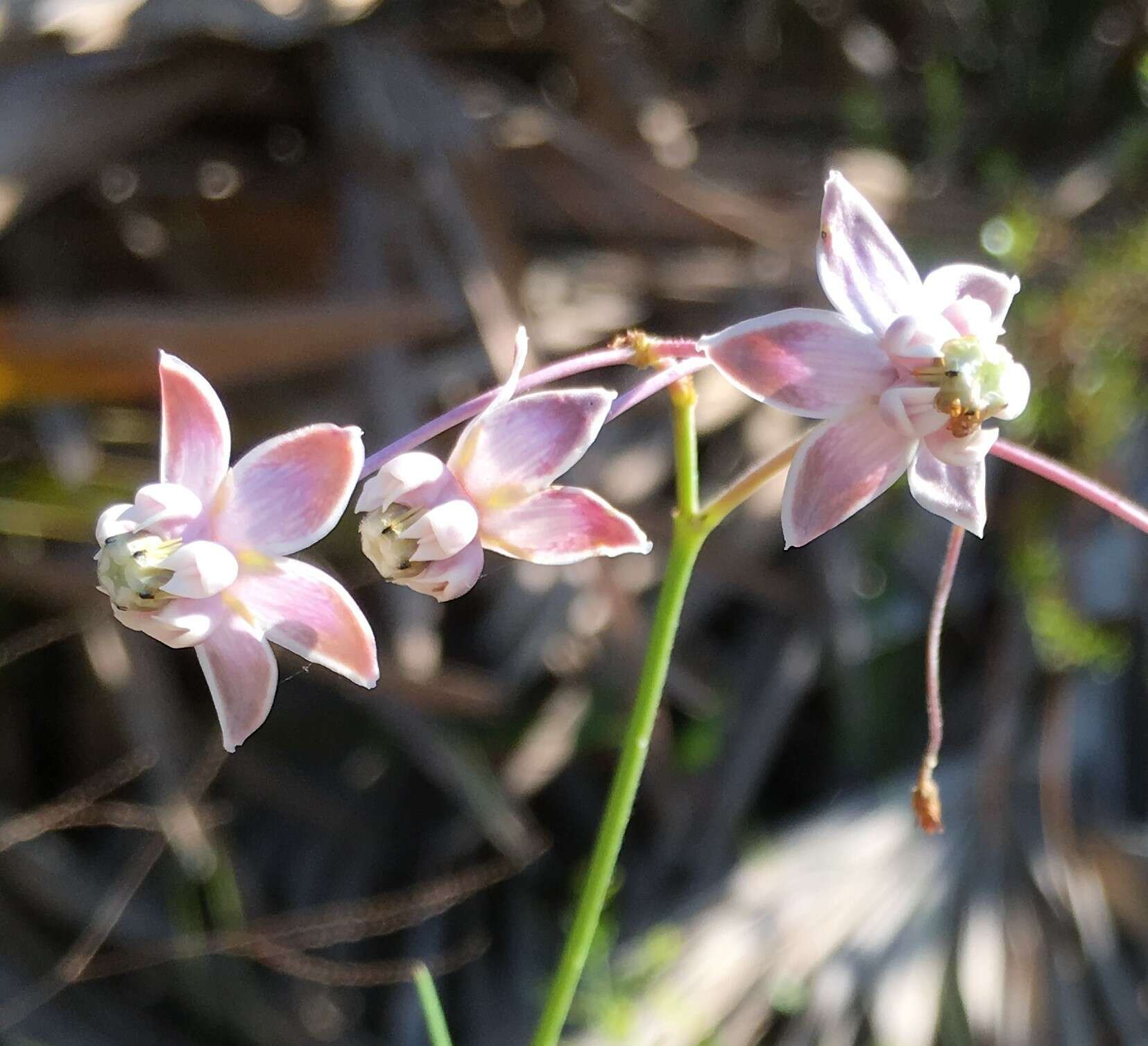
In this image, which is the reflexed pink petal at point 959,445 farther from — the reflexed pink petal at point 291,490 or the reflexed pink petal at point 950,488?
the reflexed pink petal at point 291,490

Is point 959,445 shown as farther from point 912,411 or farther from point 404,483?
point 404,483

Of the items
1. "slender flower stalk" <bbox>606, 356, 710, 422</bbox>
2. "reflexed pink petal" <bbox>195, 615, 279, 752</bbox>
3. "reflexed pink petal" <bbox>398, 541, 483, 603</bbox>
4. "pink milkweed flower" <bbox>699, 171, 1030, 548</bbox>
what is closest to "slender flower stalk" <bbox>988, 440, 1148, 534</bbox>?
"pink milkweed flower" <bbox>699, 171, 1030, 548</bbox>

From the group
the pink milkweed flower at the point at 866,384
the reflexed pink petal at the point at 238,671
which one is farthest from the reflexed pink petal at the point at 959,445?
Answer: the reflexed pink petal at the point at 238,671

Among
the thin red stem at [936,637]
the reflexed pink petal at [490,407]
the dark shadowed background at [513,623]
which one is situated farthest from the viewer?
the dark shadowed background at [513,623]

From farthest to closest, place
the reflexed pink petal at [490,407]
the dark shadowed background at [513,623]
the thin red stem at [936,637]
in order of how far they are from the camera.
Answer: the dark shadowed background at [513,623]
the thin red stem at [936,637]
the reflexed pink petal at [490,407]

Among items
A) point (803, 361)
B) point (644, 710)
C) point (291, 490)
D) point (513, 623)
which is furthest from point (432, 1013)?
point (513, 623)

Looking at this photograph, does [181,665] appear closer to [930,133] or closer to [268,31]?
[268,31]

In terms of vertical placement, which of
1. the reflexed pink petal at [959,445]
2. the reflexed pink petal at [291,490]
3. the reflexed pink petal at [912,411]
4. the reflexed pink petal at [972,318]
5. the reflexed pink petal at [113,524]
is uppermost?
the reflexed pink petal at [972,318]

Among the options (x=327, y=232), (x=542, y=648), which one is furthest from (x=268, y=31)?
(x=542, y=648)
